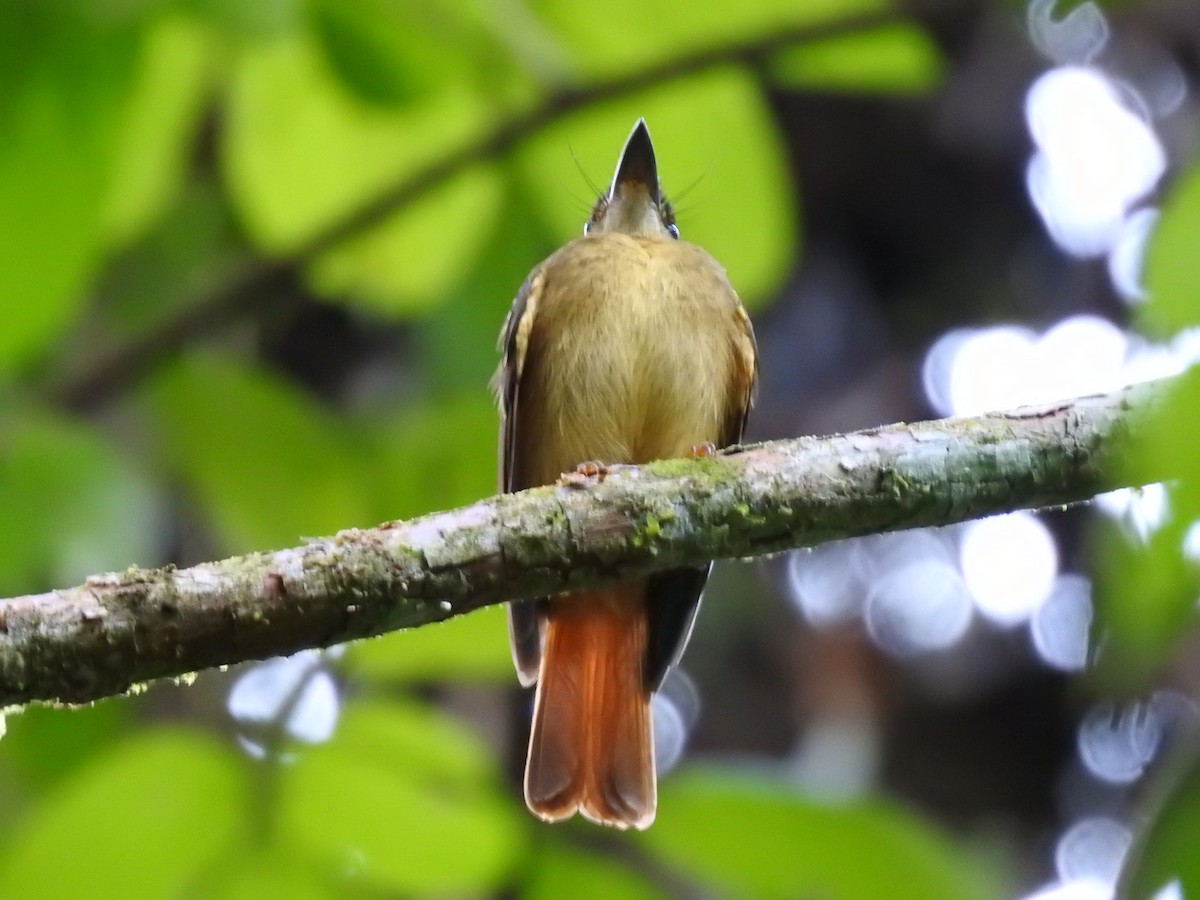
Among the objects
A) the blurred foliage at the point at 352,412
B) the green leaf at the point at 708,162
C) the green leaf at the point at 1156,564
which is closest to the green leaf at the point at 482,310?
the blurred foliage at the point at 352,412

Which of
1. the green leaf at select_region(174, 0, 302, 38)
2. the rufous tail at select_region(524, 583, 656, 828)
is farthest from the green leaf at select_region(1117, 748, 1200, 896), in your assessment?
the rufous tail at select_region(524, 583, 656, 828)

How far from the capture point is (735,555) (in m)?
2.48

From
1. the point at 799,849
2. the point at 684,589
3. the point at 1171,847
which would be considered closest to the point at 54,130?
the point at 799,849

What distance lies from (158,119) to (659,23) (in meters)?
1.03

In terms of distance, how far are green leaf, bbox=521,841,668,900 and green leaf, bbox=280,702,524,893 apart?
0.07m

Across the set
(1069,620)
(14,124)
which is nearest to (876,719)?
(1069,620)

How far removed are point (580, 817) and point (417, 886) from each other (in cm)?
93

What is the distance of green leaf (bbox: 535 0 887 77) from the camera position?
3.03 m

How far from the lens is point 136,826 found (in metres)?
2.48

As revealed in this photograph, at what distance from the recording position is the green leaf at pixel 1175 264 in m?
1.13

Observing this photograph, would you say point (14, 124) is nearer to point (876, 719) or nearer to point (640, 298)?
point (640, 298)

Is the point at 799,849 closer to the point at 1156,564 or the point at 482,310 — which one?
the point at 1156,564

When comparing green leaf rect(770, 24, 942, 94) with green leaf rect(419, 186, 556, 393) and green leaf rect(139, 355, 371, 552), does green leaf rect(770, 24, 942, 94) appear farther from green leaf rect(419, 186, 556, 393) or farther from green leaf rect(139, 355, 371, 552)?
green leaf rect(139, 355, 371, 552)

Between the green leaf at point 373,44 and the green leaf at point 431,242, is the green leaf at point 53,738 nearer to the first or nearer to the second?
the green leaf at point 431,242
